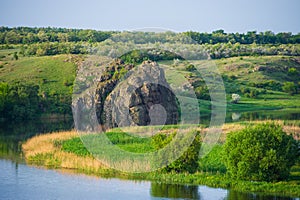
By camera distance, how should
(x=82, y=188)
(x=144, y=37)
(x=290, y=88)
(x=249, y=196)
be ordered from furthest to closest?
(x=144, y=37) → (x=290, y=88) → (x=82, y=188) → (x=249, y=196)

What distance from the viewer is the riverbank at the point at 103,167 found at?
107ft

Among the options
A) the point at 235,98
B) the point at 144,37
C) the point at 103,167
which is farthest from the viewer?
the point at 144,37

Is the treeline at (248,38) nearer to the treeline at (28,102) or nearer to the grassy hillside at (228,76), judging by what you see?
the grassy hillside at (228,76)

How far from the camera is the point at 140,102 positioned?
5962cm

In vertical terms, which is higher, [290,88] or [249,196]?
[290,88]

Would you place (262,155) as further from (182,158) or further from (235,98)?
(235,98)

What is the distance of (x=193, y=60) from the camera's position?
115 m

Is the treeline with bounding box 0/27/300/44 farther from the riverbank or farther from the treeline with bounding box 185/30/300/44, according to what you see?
the riverbank

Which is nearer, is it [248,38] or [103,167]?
[103,167]

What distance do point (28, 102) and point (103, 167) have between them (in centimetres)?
4544

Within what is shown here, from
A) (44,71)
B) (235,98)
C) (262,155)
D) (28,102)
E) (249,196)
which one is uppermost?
(44,71)

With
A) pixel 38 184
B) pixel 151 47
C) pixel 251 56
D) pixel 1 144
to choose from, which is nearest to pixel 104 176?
pixel 38 184

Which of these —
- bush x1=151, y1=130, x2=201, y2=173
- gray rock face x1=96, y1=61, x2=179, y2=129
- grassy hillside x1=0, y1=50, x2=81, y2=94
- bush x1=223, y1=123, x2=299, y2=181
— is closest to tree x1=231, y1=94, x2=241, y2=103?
grassy hillside x1=0, y1=50, x2=81, y2=94

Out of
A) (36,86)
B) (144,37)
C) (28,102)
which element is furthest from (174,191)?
(144,37)
